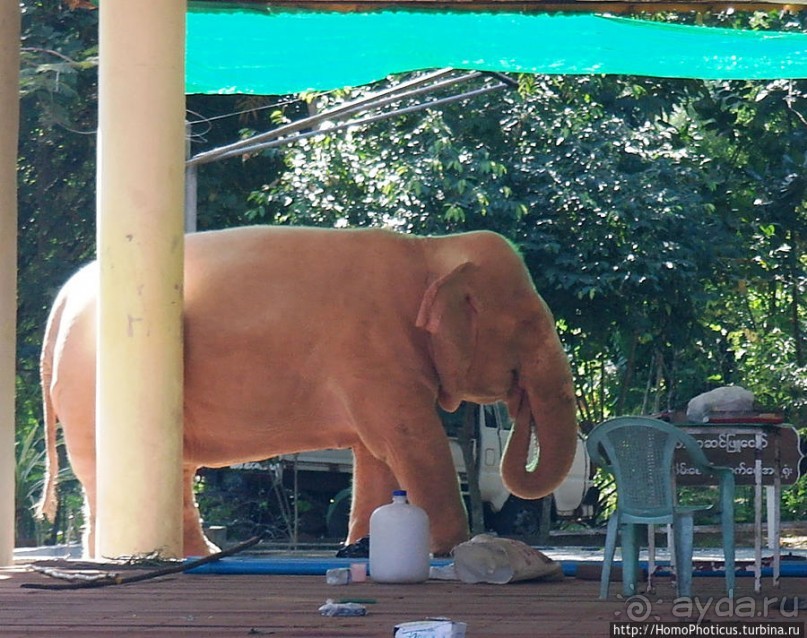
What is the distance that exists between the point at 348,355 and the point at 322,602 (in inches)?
139

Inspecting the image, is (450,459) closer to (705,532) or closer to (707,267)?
(707,267)

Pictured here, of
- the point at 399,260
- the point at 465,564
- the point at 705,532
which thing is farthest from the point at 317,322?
the point at 705,532

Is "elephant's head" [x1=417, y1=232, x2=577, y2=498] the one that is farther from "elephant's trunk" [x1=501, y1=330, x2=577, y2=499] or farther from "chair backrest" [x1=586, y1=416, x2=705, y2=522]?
"chair backrest" [x1=586, y1=416, x2=705, y2=522]

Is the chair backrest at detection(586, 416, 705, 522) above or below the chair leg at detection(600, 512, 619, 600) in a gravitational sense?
above

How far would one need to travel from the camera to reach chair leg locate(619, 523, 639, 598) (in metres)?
5.66

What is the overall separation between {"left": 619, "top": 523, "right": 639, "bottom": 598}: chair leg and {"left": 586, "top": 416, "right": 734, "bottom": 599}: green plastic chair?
0.09 metres

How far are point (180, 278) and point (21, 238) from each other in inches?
381

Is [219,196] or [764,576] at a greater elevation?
[219,196]

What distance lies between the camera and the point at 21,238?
54.3 feet

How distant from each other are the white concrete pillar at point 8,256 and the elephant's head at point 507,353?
7.83 feet

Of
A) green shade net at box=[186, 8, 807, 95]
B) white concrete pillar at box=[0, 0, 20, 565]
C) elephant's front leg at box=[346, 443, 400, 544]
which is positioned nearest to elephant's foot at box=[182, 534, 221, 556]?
elephant's front leg at box=[346, 443, 400, 544]

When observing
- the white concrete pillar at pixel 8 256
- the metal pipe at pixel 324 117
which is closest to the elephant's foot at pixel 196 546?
the white concrete pillar at pixel 8 256

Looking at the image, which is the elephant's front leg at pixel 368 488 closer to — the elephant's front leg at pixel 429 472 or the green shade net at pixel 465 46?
the elephant's front leg at pixel 429 472

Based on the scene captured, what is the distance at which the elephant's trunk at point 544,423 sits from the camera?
9.58 meters
